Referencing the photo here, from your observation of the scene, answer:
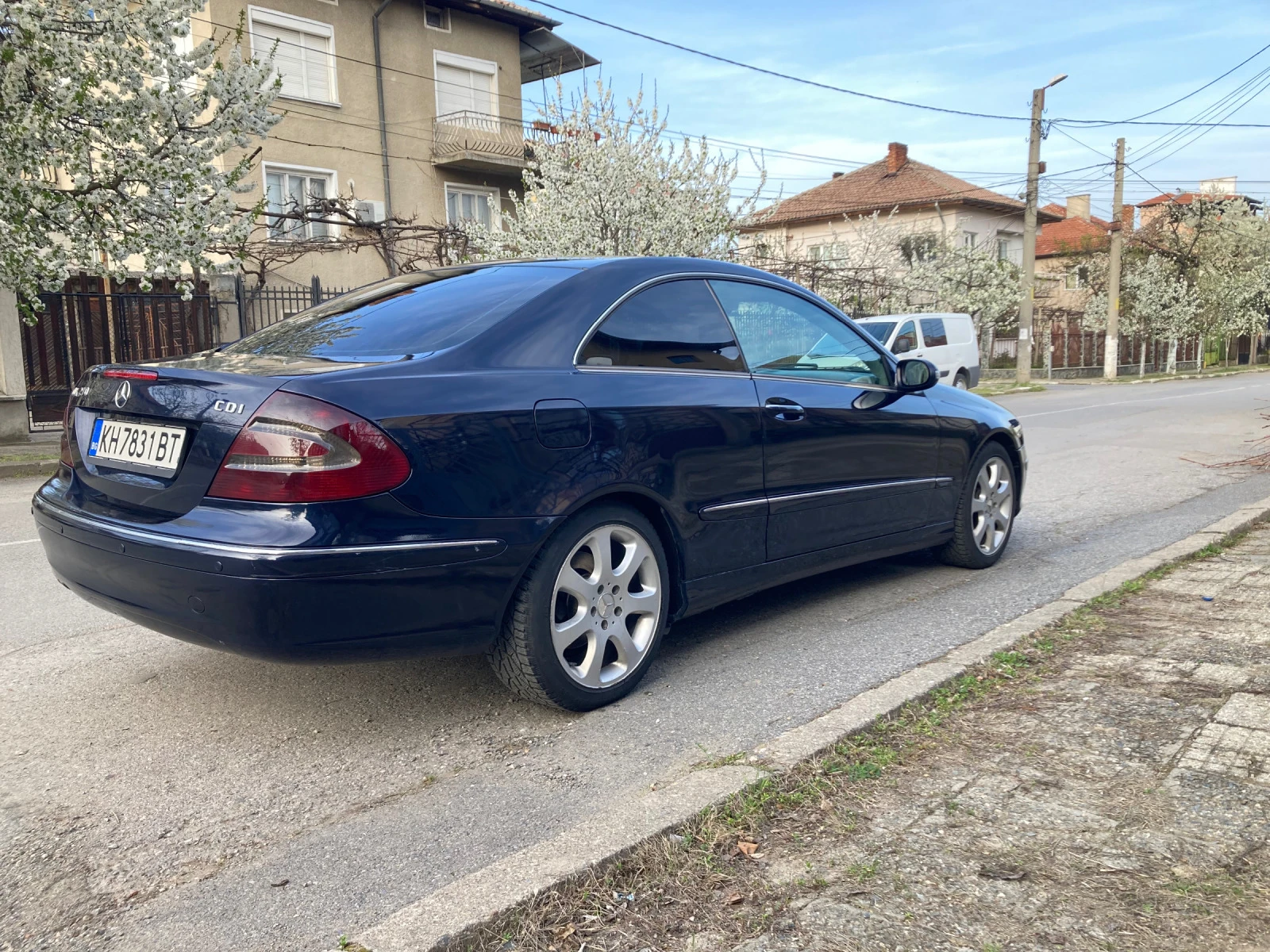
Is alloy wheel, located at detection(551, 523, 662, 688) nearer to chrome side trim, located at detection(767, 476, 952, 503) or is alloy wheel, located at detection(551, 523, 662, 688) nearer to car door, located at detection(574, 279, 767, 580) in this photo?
car door, located at detection(574, 279, 767, 580)

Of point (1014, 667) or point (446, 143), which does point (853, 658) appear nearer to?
point (1014, 667)

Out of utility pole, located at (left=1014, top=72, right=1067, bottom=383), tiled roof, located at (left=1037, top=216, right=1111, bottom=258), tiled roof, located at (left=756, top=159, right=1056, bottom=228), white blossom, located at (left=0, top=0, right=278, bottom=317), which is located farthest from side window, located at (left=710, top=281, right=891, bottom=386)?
tiled roof, located at (left=1037, top=216, right=1111, bottom=258)

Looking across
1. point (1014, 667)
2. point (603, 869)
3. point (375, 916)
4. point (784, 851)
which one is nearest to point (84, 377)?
point (375, 916)

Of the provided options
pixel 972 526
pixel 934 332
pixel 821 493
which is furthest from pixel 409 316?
pixel 934 332

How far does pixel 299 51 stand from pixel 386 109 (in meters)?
2.21

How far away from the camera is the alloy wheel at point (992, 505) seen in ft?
18.2

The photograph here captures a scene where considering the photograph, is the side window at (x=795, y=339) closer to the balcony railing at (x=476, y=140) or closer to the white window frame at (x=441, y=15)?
the balcony railing at (x=476, y=140)

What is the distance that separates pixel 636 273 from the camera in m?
3.89

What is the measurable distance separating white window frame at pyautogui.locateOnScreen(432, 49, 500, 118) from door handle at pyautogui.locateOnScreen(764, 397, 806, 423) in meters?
22.5

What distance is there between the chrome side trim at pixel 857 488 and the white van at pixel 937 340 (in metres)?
14.2

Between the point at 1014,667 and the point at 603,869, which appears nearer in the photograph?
the point at 603,869

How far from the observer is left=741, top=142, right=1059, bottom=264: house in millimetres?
39656

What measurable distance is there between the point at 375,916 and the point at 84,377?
230cm

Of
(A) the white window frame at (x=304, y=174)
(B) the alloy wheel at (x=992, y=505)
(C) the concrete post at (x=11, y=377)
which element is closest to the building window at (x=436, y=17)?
(A) the white window frame at (x=304, y=174)
